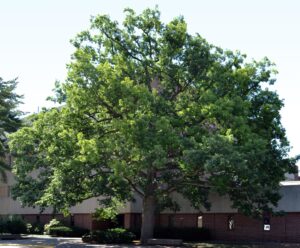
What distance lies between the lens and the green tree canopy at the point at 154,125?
30547 mm

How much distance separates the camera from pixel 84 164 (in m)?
32.4

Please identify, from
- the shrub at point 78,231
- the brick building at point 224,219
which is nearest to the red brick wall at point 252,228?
the brick building at point 224,219

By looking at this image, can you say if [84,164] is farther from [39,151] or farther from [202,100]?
[202,100]

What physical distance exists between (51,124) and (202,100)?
32.6ft

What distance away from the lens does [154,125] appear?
102 feet

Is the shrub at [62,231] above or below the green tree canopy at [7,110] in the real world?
below

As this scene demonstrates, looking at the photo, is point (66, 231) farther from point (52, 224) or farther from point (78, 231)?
point (52, 224)

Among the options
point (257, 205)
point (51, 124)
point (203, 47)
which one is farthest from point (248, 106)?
point (51, 124)

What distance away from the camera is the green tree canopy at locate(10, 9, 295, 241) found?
30547 millimetres

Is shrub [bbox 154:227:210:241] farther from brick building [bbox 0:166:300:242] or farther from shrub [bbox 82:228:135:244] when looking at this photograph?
shrub [bbox 82:228:135:244]

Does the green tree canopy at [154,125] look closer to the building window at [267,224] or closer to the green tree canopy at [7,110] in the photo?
the building window at [267,224]

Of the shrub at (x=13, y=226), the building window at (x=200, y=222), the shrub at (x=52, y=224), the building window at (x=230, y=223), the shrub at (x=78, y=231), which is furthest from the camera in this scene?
the shrub at (x=13, y=226)

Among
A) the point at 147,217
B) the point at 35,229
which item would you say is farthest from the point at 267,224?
the point at 35,229

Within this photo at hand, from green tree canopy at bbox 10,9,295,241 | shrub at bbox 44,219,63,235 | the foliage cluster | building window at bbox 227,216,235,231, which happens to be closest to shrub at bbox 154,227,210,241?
building window at bbox 227,216,235,231
